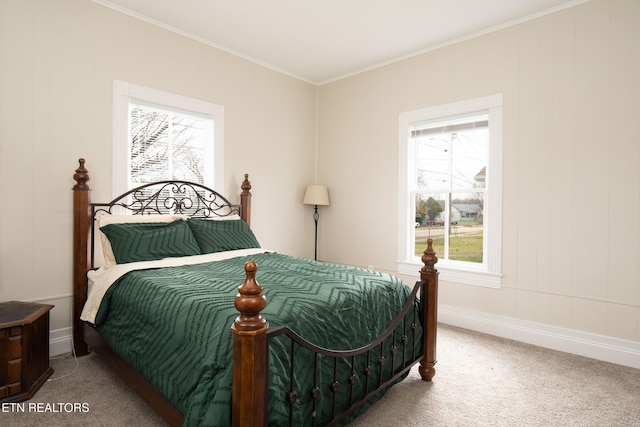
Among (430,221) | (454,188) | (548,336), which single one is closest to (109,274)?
(430,221)

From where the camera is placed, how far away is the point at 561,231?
297 cm

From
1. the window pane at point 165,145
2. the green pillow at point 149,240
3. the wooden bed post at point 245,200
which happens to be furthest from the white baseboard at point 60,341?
the wooden bed post at point 245,200

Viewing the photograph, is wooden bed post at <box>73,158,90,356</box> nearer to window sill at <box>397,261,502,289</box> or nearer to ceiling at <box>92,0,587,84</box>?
ceiling at <box>92,0,587,84</box>

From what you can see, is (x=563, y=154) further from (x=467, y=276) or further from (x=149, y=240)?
(x=149, y=240)

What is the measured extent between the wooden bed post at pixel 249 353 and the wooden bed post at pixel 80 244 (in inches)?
84.4

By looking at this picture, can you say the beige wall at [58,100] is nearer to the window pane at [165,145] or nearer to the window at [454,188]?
the window pane at [165,145]

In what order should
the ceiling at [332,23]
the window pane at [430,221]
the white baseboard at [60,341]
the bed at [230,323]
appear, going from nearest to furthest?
the bed at [230,323], the white baseboard at [60,341], the ceiling at [332,23], the window pane at [430,221]

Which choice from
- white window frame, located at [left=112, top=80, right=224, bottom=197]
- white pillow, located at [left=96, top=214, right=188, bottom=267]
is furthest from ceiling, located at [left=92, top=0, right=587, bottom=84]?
white pillow, located at [left=96, top=214, right=188, bottom=267]

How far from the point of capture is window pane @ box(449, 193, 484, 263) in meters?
3.53

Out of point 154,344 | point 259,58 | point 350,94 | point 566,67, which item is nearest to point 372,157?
point 350,94

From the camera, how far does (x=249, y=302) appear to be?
119 cm

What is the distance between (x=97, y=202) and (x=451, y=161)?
324 cm

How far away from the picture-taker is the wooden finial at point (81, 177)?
2.72m

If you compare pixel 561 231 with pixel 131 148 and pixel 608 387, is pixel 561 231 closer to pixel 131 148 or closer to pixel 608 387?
pixel 608 387
